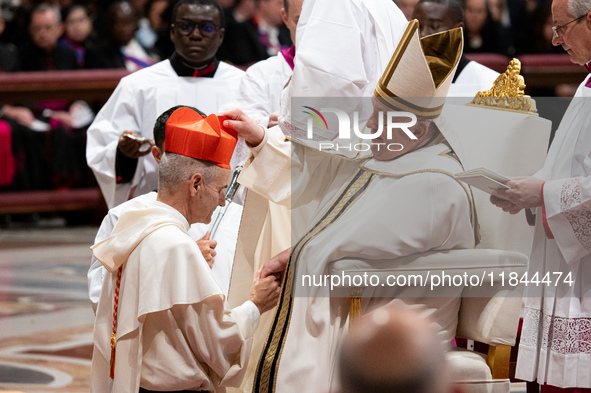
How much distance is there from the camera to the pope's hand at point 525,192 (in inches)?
129

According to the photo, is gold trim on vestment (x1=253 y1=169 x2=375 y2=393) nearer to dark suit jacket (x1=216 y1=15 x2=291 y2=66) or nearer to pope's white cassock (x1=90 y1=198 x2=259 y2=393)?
pope's white cassock (x1=90 y1=198 x2=259 y2=393)

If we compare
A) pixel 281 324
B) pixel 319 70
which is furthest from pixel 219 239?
pixel 319 70

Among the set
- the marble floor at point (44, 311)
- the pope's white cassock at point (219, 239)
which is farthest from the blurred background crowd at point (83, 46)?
the pope's white cassock at point (219, 239)

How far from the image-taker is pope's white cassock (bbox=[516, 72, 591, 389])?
331cm

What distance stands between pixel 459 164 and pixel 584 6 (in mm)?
733

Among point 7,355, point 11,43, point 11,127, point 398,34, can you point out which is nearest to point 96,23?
point 11,43

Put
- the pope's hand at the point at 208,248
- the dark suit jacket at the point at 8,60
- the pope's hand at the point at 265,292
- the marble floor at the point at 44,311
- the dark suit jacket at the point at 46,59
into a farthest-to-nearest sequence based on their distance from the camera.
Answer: the dark suit jacket at the point at 46,59
the dark suit jacket at the point at 8,60
the marble floor at the point at 44,311
the pope's hand at the point at 208,248
the pope's hand at the point at 265,292

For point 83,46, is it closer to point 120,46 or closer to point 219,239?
point 120,46

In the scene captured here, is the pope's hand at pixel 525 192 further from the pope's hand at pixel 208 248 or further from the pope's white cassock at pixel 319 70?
the pope's hand at pixel 208 248

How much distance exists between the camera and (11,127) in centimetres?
913

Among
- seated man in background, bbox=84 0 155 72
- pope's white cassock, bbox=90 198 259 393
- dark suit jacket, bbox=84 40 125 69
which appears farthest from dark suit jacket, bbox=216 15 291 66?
pope's white cassock, bbox=90 198 259 393

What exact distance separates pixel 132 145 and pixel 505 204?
224cm

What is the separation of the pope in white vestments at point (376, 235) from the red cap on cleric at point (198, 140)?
49 centimetres

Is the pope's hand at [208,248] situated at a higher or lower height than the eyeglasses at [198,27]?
lower
